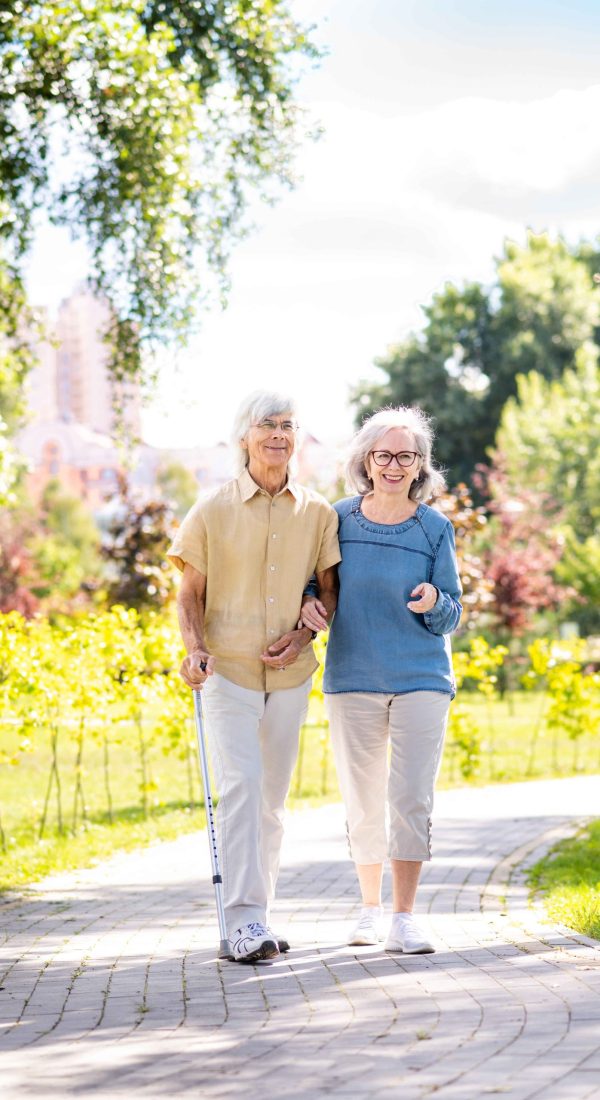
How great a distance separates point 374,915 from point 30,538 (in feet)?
124

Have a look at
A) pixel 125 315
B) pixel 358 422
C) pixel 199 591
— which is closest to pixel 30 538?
pixel 358 422

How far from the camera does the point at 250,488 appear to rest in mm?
6145

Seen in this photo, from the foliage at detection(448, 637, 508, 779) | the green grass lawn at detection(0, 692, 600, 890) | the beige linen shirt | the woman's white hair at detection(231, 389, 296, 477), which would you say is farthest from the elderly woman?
the foliage at detection(448, 637, 508, 779)

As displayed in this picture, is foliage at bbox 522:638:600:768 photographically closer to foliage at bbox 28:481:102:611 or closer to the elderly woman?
the elderly woman

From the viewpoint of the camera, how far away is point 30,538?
43.2m

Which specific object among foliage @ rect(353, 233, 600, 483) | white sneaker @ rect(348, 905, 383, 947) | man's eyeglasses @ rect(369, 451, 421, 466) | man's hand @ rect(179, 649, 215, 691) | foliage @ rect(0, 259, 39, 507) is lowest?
white sneaker @ rect(348, 905, 383, 947)

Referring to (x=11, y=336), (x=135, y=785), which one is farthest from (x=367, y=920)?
(x=11, y=336)

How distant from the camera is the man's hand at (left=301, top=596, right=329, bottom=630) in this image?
240 inches

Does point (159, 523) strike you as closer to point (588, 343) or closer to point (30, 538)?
point (30, 538)

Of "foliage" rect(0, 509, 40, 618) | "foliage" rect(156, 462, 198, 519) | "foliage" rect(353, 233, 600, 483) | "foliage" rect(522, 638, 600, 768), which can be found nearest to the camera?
"foliage" rect(522, 638, 600, 768)

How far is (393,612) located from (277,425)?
861 millimetres

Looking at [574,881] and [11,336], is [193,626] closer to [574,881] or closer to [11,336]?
[574,881]

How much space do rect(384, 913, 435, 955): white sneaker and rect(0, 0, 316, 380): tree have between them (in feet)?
31.3

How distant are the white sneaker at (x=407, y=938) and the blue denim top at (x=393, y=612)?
88cm
